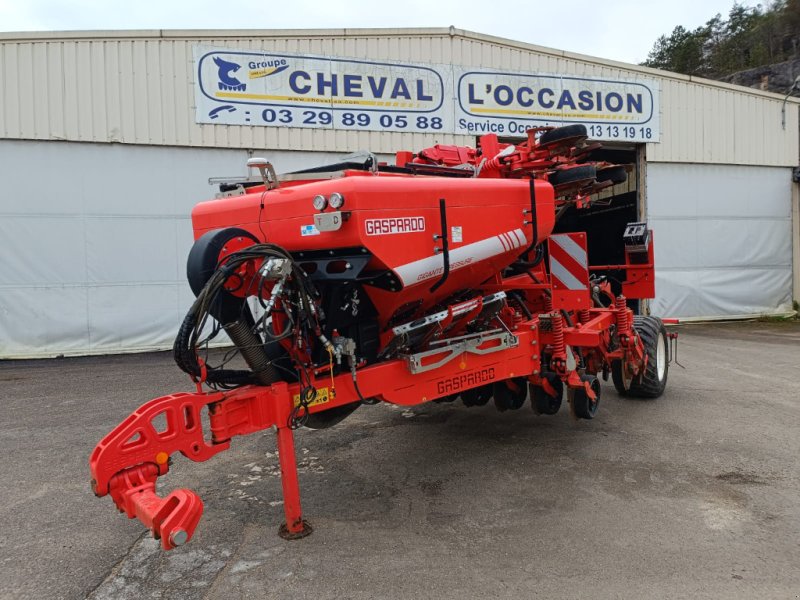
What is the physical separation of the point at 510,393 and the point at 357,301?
7.65ft

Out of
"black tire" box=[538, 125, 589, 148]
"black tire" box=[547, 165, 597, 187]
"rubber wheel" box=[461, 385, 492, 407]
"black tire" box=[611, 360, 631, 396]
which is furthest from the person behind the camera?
"black tire" box=[611, 360, 631, 396]

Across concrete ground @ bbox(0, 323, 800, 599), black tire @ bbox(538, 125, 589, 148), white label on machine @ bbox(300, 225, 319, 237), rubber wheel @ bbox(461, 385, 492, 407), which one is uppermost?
black tire @ bbox(538, 125, 589, 148)

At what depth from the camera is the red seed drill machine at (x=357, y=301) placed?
9.39ft

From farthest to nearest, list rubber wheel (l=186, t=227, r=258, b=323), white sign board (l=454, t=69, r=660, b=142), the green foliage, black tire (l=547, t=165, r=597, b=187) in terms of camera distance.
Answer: the green foliage < white sign board (l=454, t=69, r=660, b=142) < black tire (l=547, t=165, r=597, b=187) < rubber wheel (l=186, t=227, r=258, b=323)

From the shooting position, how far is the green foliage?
148ft

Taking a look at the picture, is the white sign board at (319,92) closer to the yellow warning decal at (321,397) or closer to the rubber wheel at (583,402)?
the rubber wheel at (583,402)

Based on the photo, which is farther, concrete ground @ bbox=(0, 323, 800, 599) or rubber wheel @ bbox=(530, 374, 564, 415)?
rubber wheel @ bbox=(530, 374, 564, 415)

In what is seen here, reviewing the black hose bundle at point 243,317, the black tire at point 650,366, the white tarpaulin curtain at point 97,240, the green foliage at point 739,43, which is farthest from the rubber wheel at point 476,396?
the green foliage at point 739,43

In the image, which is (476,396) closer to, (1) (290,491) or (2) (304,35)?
(1) (290,491)

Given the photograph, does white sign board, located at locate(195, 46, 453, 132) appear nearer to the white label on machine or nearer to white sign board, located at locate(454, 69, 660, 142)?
white sign board, located at locate(454, 69, 660, 142)

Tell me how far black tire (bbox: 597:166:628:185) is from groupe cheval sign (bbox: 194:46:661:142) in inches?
272

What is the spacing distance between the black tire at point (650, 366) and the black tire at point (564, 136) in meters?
2.76

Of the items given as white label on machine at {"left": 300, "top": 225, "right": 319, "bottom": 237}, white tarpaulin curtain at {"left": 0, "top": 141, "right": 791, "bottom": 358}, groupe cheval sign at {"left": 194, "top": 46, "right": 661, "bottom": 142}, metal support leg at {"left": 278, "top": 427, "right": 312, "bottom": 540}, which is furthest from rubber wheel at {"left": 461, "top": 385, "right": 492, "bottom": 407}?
groupe cheval sign at {"left": 194, "top": 46, "right": 661, "bottom": 142}

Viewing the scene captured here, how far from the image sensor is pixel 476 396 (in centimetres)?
564
